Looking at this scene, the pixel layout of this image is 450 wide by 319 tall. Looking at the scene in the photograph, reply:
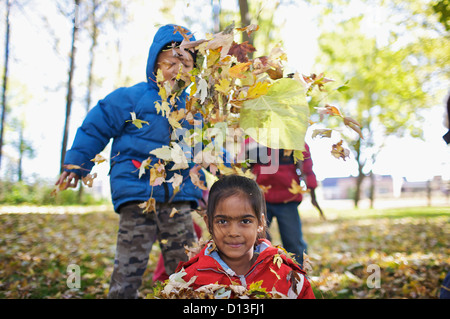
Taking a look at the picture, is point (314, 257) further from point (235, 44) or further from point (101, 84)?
point (101, 84)

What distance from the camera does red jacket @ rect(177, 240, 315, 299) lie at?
171 cm

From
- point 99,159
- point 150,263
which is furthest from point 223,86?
point 150,263

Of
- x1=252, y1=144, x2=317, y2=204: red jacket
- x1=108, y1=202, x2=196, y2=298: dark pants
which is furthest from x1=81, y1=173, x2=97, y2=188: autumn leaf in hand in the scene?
x1=252, y1=144, x2=317, y2=204: red jacket

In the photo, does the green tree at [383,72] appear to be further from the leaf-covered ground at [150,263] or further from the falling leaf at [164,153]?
the falling leaf at [164,153]

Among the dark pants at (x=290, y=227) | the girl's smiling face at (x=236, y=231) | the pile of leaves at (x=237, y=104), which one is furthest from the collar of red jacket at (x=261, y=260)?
the dark pants at (x=290, y=227)

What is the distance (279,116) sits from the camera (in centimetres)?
166

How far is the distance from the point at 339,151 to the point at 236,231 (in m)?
0.71

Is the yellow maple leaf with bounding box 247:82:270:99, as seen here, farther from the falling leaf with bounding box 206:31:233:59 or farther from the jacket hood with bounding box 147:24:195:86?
the jacket hood with bounding box 147:24:195:86

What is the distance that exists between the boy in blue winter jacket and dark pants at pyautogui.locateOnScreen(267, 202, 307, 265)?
1185mm

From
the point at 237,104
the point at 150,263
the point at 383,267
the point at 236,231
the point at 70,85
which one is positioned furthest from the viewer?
the point at 70,85

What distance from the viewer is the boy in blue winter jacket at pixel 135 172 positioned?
93.2 inches

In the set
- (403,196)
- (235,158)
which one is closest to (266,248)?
(235,158)

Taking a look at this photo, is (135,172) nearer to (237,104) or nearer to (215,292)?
(237,104)

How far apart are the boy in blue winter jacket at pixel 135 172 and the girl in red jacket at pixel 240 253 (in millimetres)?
526
